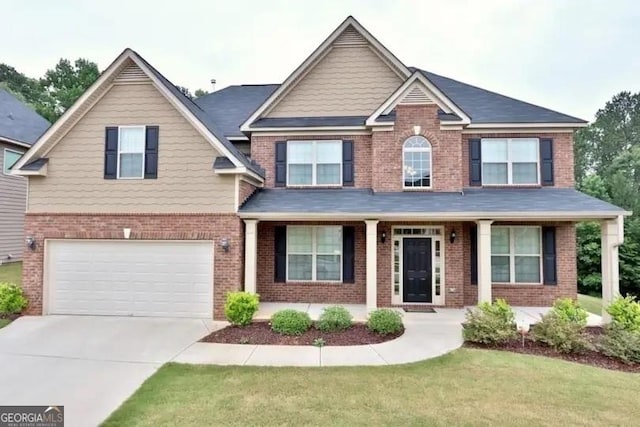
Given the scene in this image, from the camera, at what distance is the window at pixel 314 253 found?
11383 millimetres

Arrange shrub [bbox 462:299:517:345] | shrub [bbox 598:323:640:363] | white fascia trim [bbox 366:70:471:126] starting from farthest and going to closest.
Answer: white fascia trim [bbox 366:70:471:126] < shrub [bbox 462:299:517:345] < shrub [bbox 598:323:640:363]

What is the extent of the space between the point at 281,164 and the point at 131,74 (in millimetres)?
5147

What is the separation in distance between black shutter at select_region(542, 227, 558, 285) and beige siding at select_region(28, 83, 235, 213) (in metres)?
9.83

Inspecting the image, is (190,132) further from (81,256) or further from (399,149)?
(399,149)

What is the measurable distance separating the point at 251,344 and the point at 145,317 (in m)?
4.00

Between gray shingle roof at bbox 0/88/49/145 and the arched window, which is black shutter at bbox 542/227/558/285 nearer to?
the arched window

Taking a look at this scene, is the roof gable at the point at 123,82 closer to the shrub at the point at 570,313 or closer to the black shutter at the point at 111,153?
the black shutter at the point at 111,153

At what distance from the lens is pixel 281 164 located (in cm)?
1193

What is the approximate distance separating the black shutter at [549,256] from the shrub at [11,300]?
15.5m

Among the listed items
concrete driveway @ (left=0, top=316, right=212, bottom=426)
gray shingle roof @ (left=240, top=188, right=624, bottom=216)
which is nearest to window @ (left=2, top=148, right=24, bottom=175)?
concrete driveway @ (left=0, top=316, right=212, bottom=426)

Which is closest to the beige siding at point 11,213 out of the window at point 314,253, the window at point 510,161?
the window at point 314,253

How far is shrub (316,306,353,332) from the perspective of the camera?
8.23 meters

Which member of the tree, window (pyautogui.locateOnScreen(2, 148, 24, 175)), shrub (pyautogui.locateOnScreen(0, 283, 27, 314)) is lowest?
shrub (pyautogui.locateOnScreen(0, 283, 27, 314))

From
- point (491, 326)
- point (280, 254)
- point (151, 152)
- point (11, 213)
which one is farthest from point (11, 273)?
point (491, 326)
